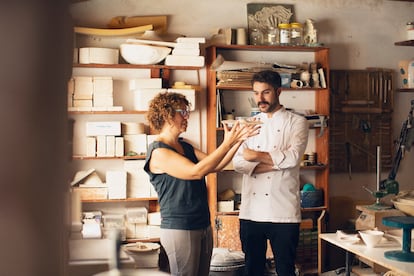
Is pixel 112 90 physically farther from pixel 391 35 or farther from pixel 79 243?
pixel 79 243

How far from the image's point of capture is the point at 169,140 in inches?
122

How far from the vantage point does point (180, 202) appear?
298 cm

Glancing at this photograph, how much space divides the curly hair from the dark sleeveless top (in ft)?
0.44

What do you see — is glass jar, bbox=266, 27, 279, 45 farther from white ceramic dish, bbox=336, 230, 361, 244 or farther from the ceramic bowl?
white ceramic dish, bbox=336, 230, 361, 244

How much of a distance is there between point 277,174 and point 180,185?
0.92m

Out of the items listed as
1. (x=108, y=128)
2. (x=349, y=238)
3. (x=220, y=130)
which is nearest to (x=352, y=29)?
(x=220, y=130)

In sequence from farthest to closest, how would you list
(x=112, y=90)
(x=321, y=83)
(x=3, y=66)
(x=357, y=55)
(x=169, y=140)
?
(x=357, y=55), (x=321, y=83), (x=112, y=90), (x=169, y=140), (x=3, y=66)

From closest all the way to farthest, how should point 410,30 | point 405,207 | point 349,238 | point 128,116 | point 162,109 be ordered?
point 162,109 → point 349,238 → point 405,207 → point 128,116 → point 410,30

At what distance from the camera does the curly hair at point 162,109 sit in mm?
3104

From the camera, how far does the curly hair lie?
3.10 meters

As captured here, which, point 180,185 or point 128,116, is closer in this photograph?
point 180,185

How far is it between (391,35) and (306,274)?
2.29 m

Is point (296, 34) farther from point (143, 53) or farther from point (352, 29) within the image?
point (143, 53)

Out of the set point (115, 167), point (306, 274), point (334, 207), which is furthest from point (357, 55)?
point (115, 167)
